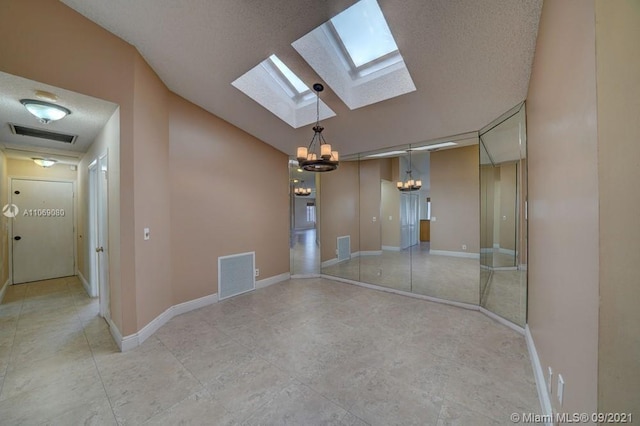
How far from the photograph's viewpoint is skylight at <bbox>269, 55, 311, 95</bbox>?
3227mm

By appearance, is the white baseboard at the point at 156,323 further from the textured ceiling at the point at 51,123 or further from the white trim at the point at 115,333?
the textured ceiling at the point at 51,123

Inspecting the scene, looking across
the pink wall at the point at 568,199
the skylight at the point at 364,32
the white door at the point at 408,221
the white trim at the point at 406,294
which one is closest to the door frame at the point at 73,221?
the white trim at the point at 406,294

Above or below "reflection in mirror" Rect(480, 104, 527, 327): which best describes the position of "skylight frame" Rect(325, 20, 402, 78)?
above

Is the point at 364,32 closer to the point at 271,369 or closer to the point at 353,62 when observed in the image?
the point at 353,62

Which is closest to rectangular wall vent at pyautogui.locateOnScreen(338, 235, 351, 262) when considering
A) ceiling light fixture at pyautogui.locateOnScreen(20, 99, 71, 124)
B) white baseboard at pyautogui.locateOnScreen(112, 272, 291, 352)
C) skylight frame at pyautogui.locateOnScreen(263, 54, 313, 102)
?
white baseboard at pyautogui.locateOnScreen(112, 272, 291, 352)

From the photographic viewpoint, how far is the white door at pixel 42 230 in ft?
15.1

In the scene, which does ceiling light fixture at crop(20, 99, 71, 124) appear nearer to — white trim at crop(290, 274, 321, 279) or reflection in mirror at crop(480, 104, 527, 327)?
white trim at crop(290, 274, 321, 279)

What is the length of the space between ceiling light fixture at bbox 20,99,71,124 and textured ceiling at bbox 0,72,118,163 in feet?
0.17

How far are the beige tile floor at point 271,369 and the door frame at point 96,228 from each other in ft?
1.17

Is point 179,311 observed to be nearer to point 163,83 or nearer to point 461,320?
point 163,83

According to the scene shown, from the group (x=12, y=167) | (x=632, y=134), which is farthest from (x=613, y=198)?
(x=12, y=167)

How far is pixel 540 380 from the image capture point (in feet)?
6.03

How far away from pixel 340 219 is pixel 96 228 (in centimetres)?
427

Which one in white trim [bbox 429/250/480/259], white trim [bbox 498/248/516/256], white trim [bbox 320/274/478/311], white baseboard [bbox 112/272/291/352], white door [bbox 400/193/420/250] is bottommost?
white trim [bbox 320/274/478/311]
